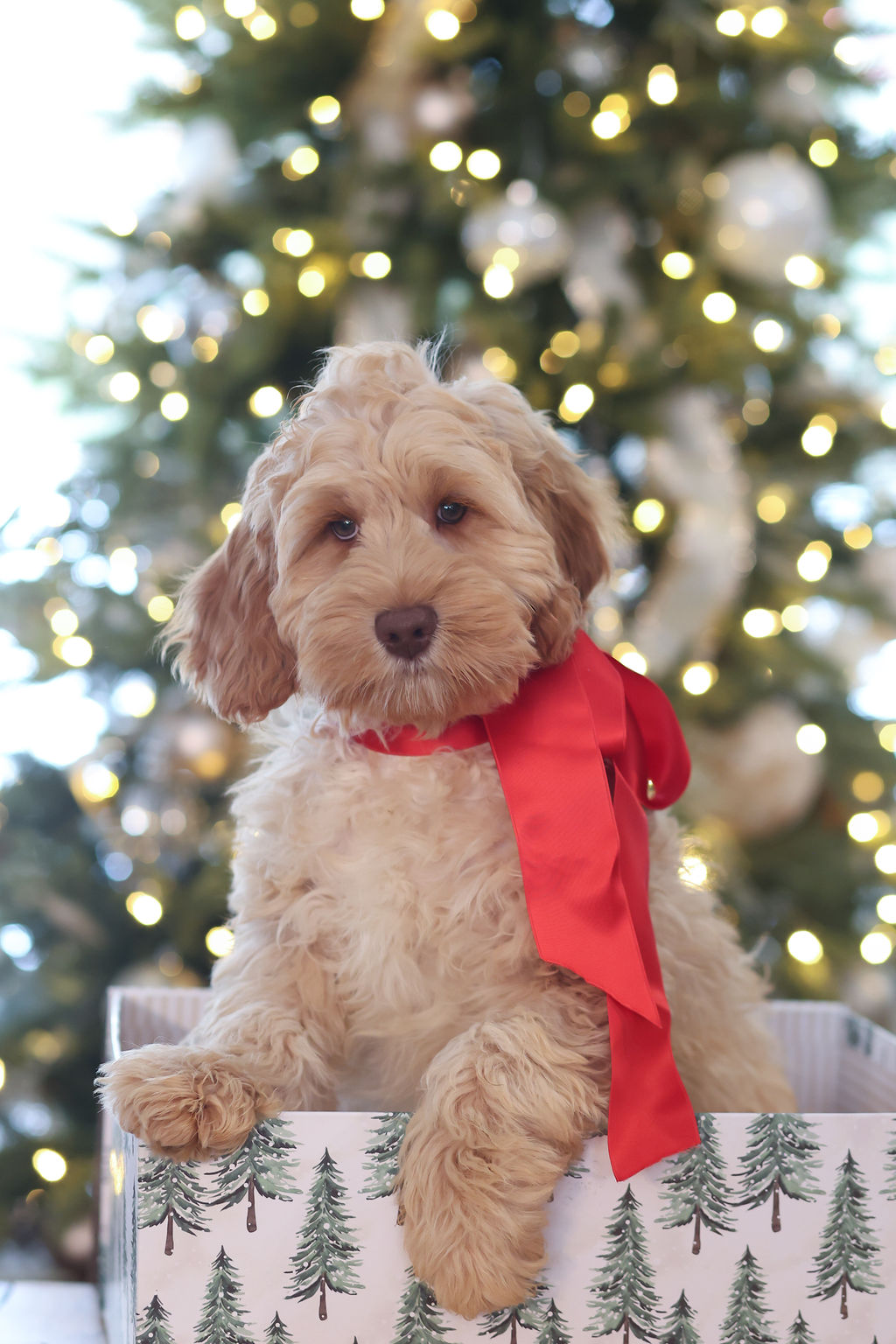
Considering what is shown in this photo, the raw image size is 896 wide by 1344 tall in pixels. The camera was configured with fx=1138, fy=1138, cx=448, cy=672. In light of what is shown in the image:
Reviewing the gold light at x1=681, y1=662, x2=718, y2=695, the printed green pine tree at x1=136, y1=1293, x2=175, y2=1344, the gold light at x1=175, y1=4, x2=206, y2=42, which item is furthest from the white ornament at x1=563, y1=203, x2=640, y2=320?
the printed green pine tree at x1=136, y1=1293, x2=175, y2=1344

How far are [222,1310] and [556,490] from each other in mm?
772

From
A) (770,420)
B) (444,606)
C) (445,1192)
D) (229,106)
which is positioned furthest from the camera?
(770,420)

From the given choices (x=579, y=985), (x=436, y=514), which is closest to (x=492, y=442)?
(x=436, y=514)

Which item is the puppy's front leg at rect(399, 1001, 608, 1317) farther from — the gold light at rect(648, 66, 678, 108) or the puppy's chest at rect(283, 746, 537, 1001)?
the gold light at rect(648, 66, 678, 108)

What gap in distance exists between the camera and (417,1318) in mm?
891

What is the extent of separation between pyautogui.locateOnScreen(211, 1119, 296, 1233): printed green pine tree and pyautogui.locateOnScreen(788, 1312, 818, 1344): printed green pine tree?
1.42 feet

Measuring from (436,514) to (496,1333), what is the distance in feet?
2.27

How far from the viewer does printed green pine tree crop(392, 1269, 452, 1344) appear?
89 cm

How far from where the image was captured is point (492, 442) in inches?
42.3

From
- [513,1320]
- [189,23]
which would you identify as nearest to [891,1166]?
[513,1320]

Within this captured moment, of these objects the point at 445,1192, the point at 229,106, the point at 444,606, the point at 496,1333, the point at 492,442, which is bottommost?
the point at 496,1333

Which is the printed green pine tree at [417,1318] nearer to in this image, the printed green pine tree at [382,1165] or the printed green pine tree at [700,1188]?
the printed green pine tree at [382,1165]

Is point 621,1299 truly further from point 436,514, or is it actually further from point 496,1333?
point 436,514

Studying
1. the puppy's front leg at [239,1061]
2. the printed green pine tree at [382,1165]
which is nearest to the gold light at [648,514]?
the puppy's front leg at [239,1061]
